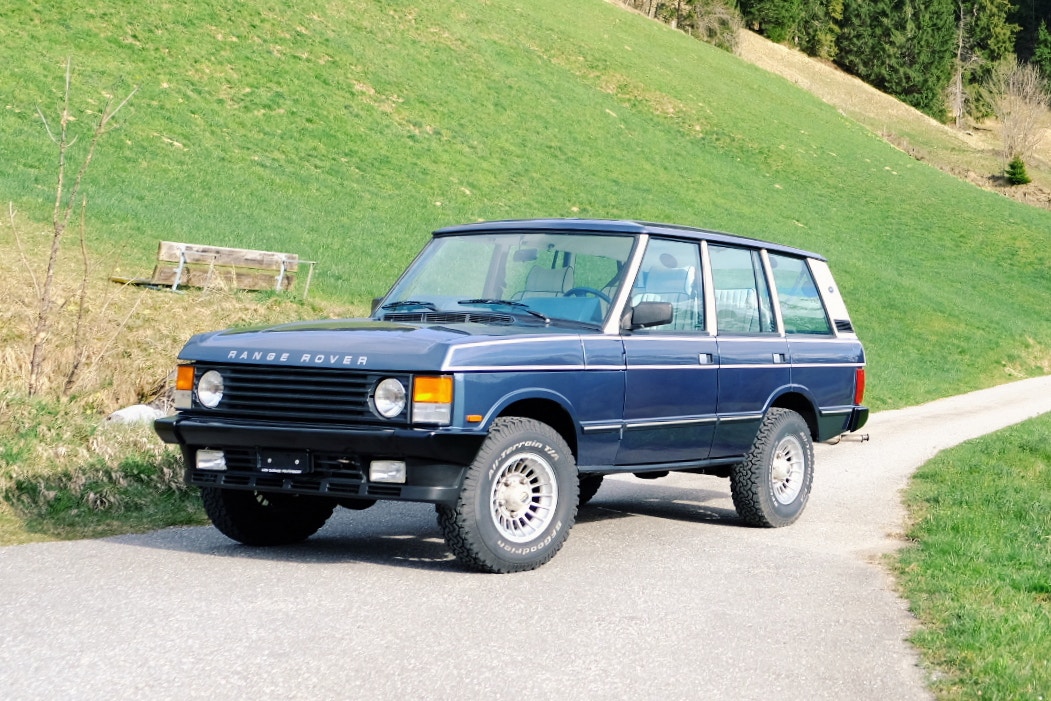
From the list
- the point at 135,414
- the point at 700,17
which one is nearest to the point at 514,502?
the point at 135,414

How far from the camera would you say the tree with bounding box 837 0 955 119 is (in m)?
102

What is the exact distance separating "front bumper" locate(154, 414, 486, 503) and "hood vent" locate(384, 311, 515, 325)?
120 centimetres

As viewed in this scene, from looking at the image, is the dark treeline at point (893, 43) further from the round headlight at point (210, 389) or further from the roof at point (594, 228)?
the round headlight at point (210, 389)

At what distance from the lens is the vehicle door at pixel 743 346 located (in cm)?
862

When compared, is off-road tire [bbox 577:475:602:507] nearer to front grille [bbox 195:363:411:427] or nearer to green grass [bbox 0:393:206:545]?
green grass [bbox 0:393:206:545]

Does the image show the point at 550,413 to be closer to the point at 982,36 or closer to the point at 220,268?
the point at 220,268

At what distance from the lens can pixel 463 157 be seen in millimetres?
37688

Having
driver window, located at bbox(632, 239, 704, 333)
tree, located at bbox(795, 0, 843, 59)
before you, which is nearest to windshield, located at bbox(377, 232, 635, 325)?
driver window, located at bbox(632, 239, 704, 333)

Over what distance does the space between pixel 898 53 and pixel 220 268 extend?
92249 millimetres

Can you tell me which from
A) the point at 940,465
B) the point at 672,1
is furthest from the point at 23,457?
the point at 672,1

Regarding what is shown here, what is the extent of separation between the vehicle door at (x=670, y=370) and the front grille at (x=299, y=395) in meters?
1.76

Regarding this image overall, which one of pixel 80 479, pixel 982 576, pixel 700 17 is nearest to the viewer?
pixel 982 576

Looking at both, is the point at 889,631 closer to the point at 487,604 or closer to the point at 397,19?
the point at 487,604

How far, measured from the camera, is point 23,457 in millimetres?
8828
